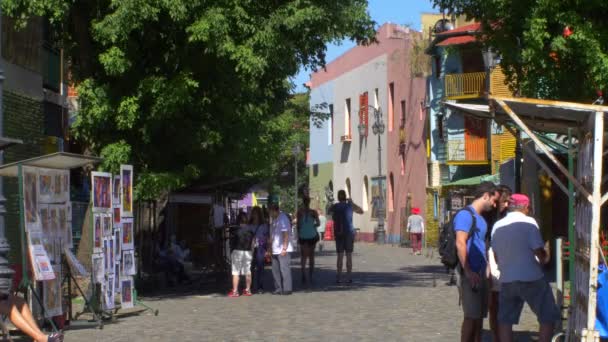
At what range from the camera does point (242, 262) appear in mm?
22000

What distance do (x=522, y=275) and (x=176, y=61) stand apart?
10.5 metres

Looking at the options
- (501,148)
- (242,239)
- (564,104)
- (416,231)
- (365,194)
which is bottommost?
(242,239)

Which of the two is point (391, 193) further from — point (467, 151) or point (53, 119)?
point (53, 119)

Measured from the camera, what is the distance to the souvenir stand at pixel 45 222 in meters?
13.7

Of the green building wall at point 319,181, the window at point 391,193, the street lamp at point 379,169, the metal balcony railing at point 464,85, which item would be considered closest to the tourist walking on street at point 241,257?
the metal balcony railing at point 464,85

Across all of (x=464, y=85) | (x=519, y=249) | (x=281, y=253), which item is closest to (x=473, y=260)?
(x=519, y=249)

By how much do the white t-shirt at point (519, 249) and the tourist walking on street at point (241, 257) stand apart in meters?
10.9

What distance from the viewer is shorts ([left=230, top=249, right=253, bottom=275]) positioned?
2189 centimetres

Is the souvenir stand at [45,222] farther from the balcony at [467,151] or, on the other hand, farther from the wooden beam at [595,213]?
the balcony at [467,151]

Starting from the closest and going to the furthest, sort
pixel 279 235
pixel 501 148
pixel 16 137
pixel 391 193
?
pixel 279 235 < pixel 16 137 < pixel 501 148 < pixel 391 193

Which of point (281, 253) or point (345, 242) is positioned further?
point (345, 242)

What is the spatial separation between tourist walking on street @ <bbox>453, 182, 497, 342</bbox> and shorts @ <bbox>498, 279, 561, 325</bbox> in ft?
0.97

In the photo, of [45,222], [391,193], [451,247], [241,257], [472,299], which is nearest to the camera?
[472,299]

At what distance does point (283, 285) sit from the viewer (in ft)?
72.2
